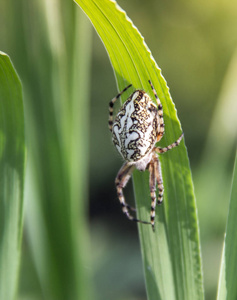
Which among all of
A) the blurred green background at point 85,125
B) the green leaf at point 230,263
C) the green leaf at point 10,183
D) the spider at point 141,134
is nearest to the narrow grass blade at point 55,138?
the blurred green background at point 85,125

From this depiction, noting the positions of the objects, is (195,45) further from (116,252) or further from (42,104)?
(42,104)

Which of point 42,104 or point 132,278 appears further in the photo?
point 132,278

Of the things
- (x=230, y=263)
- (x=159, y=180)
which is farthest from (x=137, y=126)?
(x=230, y=263)

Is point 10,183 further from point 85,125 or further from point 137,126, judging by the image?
point 85,125

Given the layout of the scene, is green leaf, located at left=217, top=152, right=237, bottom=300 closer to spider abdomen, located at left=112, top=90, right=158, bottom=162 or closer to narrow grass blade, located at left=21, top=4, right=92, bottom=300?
spider abdomen, located at left=112, top=90, right=158, bottom=162

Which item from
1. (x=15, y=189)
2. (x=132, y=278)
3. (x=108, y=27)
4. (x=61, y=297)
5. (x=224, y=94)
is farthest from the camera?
(x=132, y=278)

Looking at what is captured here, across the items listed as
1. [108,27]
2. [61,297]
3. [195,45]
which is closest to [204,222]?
[61,297]

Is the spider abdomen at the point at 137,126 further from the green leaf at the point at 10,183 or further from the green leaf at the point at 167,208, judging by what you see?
the green leaf at the point at 10,183
